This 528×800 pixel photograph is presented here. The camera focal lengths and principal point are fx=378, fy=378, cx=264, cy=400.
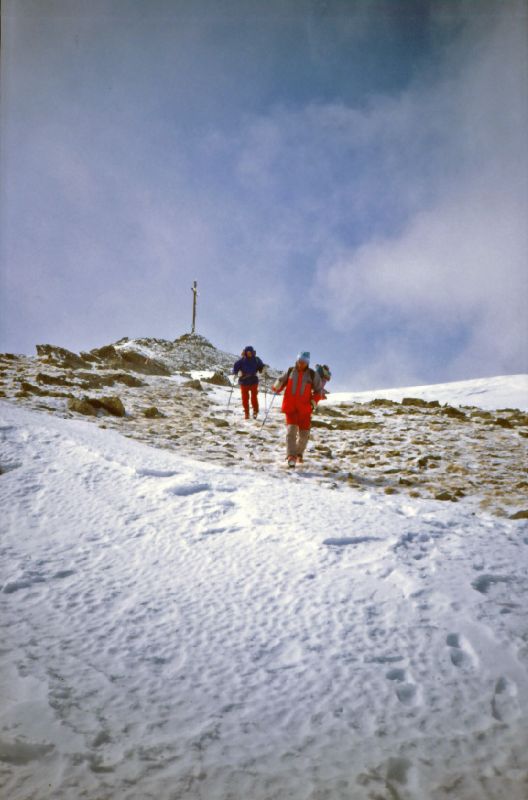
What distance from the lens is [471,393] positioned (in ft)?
53.7

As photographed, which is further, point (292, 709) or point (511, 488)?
point (511, 488)

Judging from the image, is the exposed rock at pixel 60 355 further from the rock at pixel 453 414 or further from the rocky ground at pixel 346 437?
the rock at pixel 453 414

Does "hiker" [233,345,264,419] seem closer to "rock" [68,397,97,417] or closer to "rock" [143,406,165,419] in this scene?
"rock" [143,406,165,419]

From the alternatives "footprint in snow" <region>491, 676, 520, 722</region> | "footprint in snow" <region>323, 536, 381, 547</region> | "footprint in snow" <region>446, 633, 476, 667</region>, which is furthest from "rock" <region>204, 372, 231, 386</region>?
"footprint in snow" <region>491, 676, 520, 722</region>

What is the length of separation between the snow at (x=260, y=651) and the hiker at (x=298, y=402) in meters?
2.37

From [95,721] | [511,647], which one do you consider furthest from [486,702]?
[95,721]

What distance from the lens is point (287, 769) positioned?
60.1 inches

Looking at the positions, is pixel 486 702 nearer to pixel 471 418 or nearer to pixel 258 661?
pixel 258 661

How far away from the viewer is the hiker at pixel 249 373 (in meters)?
11.2

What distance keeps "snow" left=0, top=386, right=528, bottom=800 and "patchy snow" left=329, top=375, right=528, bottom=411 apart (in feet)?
41.3

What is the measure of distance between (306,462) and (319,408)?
6.90m

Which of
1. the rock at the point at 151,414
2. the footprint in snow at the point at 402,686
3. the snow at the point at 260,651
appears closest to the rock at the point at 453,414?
the snow at the point at 260,651

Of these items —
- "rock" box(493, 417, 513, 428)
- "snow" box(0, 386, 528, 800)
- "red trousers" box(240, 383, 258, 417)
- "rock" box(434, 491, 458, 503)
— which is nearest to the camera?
"snow" box(0, 386, 528, 800)

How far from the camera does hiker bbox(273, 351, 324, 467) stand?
6457 mm
